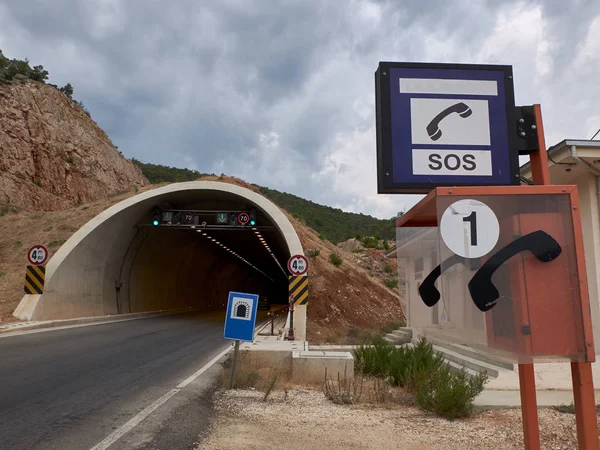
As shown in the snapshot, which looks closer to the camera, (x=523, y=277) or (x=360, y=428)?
(x=523, y=277)

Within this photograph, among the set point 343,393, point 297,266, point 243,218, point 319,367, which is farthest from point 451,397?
point 243,218

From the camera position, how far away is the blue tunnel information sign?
310 inches

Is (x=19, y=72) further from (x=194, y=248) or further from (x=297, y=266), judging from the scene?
(x=297, y=266)

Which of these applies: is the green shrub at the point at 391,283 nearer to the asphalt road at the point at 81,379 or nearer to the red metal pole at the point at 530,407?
the asphalt road at the point at 81,379

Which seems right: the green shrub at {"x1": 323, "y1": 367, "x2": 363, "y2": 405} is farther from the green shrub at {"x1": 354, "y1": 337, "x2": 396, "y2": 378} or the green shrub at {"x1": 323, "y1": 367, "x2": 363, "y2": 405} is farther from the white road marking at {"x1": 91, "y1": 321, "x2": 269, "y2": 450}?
the white road marking at {"x1": 91, "y1": 321, "x2": 269, "y2": 450}

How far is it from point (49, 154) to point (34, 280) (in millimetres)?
23703

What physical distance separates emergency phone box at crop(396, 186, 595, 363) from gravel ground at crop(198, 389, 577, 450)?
2.55 metres

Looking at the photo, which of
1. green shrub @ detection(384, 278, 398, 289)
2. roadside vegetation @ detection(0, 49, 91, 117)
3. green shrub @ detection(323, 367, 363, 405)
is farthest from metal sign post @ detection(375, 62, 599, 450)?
roadside vegetation @ detection(0, 49, 91, 117)

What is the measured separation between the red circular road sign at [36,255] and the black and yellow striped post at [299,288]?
9.59 m

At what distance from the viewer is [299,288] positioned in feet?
54.2

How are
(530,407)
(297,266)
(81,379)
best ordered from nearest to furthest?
(530,407), (81,379), (297,266)

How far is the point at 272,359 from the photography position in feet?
30.1

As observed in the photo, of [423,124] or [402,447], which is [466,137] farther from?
[402,447]

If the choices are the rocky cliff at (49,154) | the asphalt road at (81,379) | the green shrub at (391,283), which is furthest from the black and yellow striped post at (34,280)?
the green shrub at (391,283)
